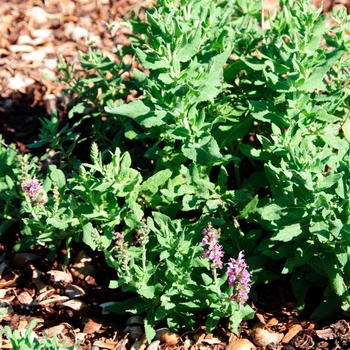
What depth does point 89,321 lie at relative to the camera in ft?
13.7

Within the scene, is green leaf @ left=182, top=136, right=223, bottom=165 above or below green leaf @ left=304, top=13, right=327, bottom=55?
below

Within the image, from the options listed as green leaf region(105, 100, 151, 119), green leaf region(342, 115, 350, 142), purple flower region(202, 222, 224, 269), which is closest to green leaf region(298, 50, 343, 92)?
green leaf region(342, 115, 350, 142)

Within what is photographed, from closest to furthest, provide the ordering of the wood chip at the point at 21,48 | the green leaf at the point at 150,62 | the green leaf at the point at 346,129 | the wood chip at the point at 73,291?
the green leaf at the point at 150,62 → the green leaf at the point at 346,129 → the wood chip at the point at 73,291 → the wood chip at the point at 21,48

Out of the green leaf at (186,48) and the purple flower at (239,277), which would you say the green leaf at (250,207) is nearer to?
the purple flower at (239,277)

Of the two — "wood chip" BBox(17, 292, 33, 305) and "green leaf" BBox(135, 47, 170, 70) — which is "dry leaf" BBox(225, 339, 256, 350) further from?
"green leaf" BBox(135, 47, 170, 70)

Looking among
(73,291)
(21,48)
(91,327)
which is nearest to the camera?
(91,327)

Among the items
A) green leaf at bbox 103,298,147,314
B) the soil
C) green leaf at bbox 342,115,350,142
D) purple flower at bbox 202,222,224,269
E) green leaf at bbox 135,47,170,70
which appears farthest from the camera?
green leaf at bbox 342,115,350,142

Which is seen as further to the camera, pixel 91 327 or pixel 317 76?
pixel 91 327

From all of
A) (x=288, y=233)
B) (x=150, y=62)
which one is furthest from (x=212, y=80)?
(x=288, y=233)

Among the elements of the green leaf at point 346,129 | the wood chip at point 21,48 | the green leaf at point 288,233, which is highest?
the green leaf at point 346,129

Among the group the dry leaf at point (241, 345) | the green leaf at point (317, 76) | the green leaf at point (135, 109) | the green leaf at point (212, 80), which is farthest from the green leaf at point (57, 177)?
the green leaf at point (317, 76)

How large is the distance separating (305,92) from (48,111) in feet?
9.48

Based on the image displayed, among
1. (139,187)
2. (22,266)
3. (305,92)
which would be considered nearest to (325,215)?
(305,92)

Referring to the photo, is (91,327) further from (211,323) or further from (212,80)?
(212,80)
